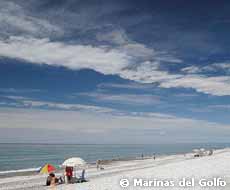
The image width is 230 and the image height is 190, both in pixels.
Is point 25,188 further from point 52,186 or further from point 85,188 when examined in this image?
point 85,188

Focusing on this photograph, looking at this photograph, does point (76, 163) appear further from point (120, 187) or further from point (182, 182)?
point (182, 182)

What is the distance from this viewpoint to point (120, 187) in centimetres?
2042

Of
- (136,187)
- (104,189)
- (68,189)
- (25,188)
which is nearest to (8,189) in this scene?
(25,188)

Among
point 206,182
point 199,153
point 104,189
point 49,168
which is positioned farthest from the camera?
point 199,153

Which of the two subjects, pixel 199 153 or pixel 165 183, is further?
pixel 199 153

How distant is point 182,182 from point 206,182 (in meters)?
1.83

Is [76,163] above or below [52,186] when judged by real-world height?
above

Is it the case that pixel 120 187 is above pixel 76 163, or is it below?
below

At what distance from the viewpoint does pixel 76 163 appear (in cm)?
2266

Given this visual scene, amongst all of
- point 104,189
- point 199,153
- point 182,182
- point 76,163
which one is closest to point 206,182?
point 182,182

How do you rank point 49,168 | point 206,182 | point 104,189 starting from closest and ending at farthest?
1. point 104,189
2. point 49,168
3. point 206,182

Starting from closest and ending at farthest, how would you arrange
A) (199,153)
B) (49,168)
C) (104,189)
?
(104,189), (49,168), (199,153)

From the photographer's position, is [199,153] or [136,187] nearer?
[136,187]

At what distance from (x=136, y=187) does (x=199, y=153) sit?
182ft
